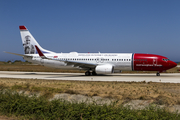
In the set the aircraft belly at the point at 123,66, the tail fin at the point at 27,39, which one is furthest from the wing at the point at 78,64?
the tail fin at the point at 27,39

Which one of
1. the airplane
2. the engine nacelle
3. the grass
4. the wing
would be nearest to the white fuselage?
the airplane

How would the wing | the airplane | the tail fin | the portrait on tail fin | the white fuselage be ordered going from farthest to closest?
the tail fin < the portrait on tail fin < the white fuselage < the wing < the airplane

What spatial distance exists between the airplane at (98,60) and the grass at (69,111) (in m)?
19.7

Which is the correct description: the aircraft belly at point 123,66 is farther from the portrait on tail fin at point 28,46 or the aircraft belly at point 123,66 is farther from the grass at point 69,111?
the grass at point 69,111

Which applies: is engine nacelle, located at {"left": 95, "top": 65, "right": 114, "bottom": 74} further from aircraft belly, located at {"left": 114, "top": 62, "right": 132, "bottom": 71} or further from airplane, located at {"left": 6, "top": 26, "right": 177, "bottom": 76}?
aircraft belly, located at {"left": 114, "top": 62, "right": 132, "bottom": 71}

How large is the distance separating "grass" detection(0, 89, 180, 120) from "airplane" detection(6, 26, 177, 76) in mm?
19730

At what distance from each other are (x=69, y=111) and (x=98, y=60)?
23299mm

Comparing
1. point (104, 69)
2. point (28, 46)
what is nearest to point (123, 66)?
point (104, 69)

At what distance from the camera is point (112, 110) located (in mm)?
10055

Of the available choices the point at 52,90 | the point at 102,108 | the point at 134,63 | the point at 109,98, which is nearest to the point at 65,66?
the point at 134,63

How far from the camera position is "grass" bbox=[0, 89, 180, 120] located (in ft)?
30.7

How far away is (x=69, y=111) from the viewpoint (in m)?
10.0

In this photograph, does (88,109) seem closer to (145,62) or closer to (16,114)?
(16,114)

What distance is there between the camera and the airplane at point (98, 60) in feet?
101
